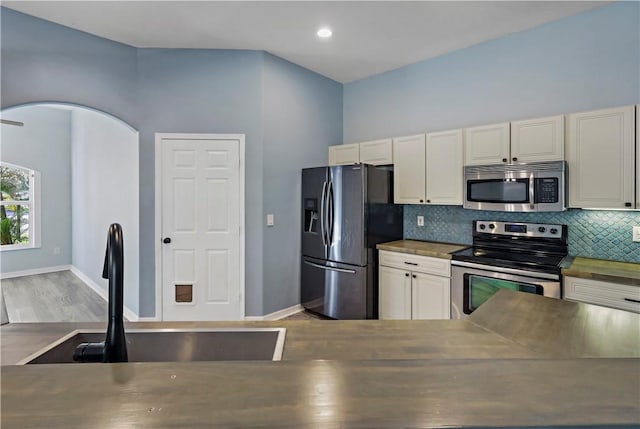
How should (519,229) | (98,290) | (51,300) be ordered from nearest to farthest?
(519,229)
(51,300)
(98,290)

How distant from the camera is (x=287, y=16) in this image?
2.91m

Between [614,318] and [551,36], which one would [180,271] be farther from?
[551,36]

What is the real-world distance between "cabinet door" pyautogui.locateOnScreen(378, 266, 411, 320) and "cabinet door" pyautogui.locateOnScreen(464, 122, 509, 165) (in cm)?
128

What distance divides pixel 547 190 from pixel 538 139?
1.47 feet

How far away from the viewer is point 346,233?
11.5 ft

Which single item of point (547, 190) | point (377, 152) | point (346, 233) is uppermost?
point (377, 152)

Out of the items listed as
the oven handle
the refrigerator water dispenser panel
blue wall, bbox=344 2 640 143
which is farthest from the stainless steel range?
the refrigerator water dispenser panel

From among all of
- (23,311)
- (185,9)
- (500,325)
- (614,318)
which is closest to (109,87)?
(185,9)

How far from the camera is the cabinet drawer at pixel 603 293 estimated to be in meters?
2.16

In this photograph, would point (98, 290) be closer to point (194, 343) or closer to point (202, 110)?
point (202, 110)

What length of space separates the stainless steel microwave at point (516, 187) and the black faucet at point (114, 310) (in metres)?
2.93

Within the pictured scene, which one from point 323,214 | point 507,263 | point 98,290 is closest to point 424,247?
point 507,263

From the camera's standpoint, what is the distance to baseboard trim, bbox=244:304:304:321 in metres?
3.65

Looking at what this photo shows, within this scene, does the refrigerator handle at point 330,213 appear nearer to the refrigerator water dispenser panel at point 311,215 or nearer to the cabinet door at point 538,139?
the refrigerator water dispenser panel at point 311,215
